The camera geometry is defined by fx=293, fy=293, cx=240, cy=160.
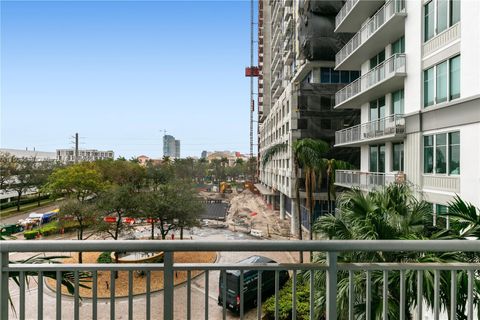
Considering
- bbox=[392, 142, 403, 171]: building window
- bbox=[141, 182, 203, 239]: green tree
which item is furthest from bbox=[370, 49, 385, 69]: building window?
bbox=[141, 182, 203, 239]: green tree

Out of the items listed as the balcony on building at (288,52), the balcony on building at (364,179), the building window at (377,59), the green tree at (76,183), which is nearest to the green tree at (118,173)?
the green tree at (76,183)

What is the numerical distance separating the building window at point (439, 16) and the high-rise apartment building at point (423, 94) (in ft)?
0.09

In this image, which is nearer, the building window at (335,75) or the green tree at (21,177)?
the building window at (335,75)

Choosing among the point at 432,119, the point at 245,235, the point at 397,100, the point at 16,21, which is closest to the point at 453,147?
the point at 432,119

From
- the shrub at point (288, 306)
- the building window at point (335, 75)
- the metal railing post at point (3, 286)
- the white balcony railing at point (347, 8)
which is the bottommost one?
the shrub at point (288, 306)

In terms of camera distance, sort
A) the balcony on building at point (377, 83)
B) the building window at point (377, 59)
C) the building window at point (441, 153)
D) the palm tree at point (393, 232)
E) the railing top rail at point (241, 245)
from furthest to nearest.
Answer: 1. the building window at point (377, 59)
2. the balcony on building at point (377, 83)
3. the building window at point (441, 153)
4. the palm tree at point (393, 232)
5. the railing top rail at point (241, 245)

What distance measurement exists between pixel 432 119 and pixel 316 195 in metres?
13.1

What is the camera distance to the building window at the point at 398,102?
11.9 meters

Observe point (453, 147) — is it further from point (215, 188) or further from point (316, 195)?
point (215, 188)

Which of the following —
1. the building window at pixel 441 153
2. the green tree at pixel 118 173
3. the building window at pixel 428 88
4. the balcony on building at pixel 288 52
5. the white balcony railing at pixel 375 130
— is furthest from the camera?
the green tree at pixel 118 173

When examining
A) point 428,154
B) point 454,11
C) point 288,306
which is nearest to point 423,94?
point 428,154

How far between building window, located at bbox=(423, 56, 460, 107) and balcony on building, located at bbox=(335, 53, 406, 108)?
1148 millimetres

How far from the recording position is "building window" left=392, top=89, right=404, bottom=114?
1193 cm

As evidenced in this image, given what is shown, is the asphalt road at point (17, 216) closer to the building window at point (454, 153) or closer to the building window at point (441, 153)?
the building window at point (441, 153)
